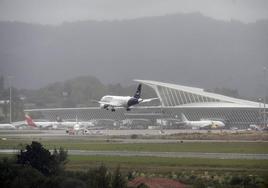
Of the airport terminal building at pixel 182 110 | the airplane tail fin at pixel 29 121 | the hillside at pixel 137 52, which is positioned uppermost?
the hillside at pixel 137 52

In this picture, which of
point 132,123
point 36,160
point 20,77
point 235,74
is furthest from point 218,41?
point 36,160

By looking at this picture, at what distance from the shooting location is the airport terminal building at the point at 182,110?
77438mm

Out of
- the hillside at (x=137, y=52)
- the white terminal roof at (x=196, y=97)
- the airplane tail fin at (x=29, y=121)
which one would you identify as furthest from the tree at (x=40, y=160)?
the white terminal roof at (x=196, y=97)

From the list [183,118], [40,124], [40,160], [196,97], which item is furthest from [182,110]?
[40,160]

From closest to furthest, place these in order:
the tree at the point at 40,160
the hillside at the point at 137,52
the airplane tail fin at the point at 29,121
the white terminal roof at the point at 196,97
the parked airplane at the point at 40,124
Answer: the tree at the point at 40,160 → the hillside at the point at 137,52 → the airplane tail fin at the point at 29,121 → the parked airplane at the point at 40,124 → the white terminal roof at the point at 196,97

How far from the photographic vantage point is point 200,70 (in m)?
124

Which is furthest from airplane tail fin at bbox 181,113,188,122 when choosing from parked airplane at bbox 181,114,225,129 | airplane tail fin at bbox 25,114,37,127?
airplane tail fin at bbox 25,114,37,127

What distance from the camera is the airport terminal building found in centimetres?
7744

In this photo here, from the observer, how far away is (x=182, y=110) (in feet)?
331

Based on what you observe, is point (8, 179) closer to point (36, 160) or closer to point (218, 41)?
point (36, 160)

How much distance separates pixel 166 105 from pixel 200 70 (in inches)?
988

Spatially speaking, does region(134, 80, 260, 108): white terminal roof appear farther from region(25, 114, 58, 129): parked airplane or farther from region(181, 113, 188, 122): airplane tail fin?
region(25, 114, 58, 129): parked airplane

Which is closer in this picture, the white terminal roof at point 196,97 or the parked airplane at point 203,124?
the parked airplane at point 203,124

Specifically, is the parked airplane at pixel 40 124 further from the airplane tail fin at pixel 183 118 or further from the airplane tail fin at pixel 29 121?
the airplane tail fin at pixel 183 118
